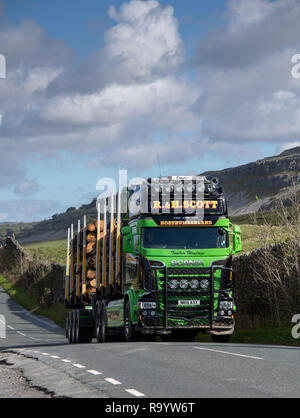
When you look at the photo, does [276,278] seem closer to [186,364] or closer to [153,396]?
[186,364]

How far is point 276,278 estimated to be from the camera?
25.5 meters

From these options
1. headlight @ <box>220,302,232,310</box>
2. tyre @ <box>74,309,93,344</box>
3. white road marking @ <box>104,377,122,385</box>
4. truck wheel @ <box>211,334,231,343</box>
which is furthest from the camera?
tyre @ <box>74,309,93,344</box>

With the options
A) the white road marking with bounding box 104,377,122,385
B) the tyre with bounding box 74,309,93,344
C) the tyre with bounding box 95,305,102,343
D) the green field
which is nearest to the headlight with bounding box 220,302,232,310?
the tyre with bounding box 95,305,102,343

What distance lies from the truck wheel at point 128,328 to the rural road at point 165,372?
5.34ft

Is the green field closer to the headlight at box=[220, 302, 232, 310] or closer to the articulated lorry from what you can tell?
the articulated lorry

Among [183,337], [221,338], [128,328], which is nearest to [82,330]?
[183,337]

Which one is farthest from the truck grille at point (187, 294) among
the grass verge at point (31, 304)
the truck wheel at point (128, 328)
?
the grass verge at point (31, 304)

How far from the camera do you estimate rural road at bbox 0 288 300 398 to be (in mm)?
10023

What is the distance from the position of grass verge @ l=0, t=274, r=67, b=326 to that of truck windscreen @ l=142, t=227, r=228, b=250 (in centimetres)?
4034

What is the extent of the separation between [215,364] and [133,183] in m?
9.13

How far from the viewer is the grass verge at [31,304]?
63.1 metres

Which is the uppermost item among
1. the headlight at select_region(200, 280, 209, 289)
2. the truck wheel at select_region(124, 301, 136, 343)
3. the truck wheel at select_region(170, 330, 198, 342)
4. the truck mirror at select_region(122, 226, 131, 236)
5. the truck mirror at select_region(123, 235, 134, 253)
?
the truck mirror at select_region(122, 226, 131, 236)

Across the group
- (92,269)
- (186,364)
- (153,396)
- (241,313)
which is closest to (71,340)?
(92,269)

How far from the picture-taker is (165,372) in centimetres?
1223
